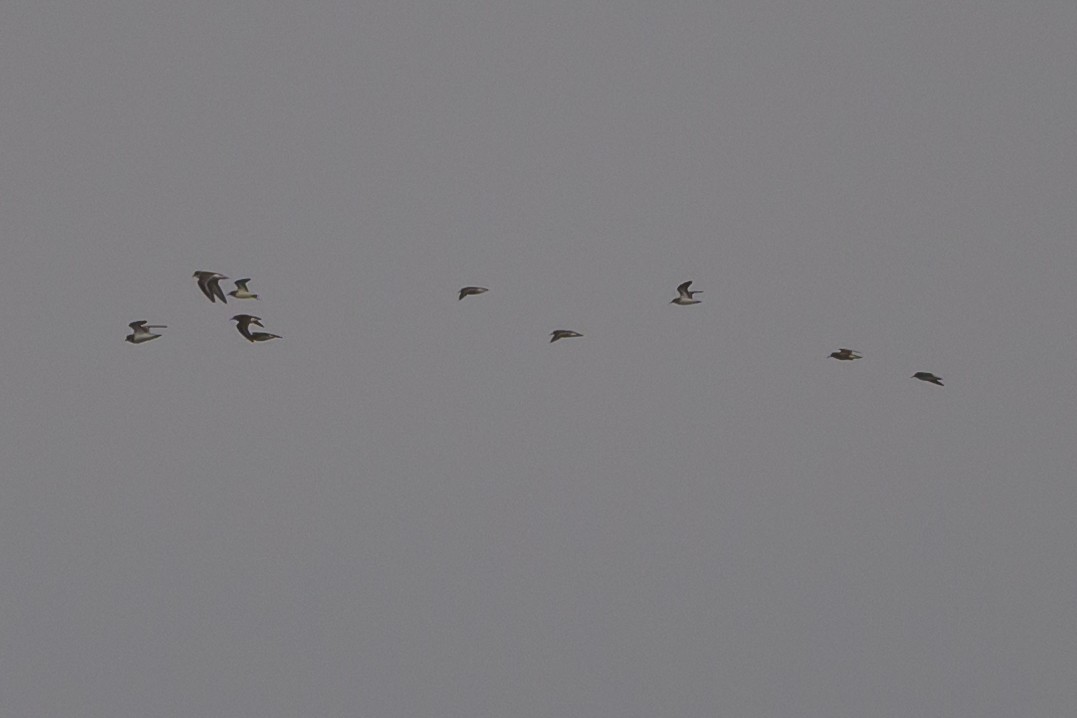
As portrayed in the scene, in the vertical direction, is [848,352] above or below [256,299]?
below

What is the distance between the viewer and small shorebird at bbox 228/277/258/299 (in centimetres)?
8038

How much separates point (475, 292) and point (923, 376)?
19229 mm

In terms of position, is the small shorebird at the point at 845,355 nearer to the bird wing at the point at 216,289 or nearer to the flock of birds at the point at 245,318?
the flock of birds at the point at 245,318

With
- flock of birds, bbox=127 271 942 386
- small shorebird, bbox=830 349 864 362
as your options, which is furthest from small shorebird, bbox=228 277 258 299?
small shorebird, bbox=830 349 864 362

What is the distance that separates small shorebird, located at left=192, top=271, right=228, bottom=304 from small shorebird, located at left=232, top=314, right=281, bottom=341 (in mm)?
2445

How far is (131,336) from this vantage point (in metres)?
80.6

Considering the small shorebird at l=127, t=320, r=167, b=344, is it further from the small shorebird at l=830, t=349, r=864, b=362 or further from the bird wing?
the small shorebird at l=830, t=349, r=864, b=362

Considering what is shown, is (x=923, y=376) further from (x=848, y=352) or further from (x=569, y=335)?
(x=569, y=335)

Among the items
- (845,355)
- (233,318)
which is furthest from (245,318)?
(845,355)

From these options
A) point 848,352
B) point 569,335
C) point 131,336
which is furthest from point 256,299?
point 848,352

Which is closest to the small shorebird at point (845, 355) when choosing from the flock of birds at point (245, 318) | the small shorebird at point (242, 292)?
the flock of birds at point (245, 318)

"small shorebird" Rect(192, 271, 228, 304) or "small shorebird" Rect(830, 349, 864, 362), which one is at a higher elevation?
"small shorebird" Rect(192, 271, 228, 304)

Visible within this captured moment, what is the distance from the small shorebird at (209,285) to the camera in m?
72.4

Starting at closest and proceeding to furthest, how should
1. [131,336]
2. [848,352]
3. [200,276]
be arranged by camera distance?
→ [200,276]
[131,336]
[848,352]
